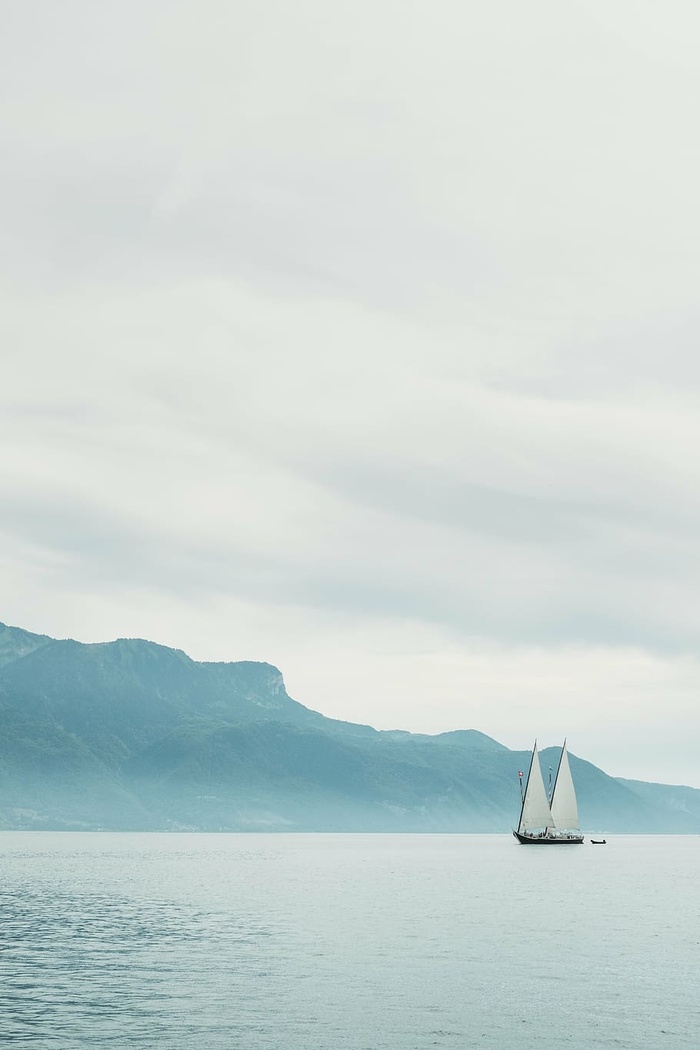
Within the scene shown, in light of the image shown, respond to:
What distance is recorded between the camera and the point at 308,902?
166 m

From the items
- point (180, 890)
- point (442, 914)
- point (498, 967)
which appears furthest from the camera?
point (180, 890)

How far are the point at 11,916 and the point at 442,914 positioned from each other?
50269 millimetres

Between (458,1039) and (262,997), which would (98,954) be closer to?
(262,997)

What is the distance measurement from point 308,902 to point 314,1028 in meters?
101

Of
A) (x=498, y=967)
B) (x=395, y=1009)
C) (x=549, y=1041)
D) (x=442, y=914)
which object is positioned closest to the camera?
(x=549, y=1041)

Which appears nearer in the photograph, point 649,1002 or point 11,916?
point 649,1002

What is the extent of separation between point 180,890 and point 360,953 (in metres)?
94.2

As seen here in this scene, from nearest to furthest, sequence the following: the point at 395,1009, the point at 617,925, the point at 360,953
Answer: the point at 395,1009, the point at 360,953, the point at 617,925

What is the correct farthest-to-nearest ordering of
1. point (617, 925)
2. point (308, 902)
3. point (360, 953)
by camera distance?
point (308, 902), point (617, 925), point (360, 953)

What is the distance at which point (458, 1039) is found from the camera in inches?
2591

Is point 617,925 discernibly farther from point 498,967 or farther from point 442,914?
point 498,967

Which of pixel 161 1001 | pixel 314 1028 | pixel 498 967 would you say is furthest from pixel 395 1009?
pixel 498 967

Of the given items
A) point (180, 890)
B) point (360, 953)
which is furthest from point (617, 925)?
point (180, 890)

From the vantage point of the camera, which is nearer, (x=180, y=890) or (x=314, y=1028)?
(x=314, y=1028)
